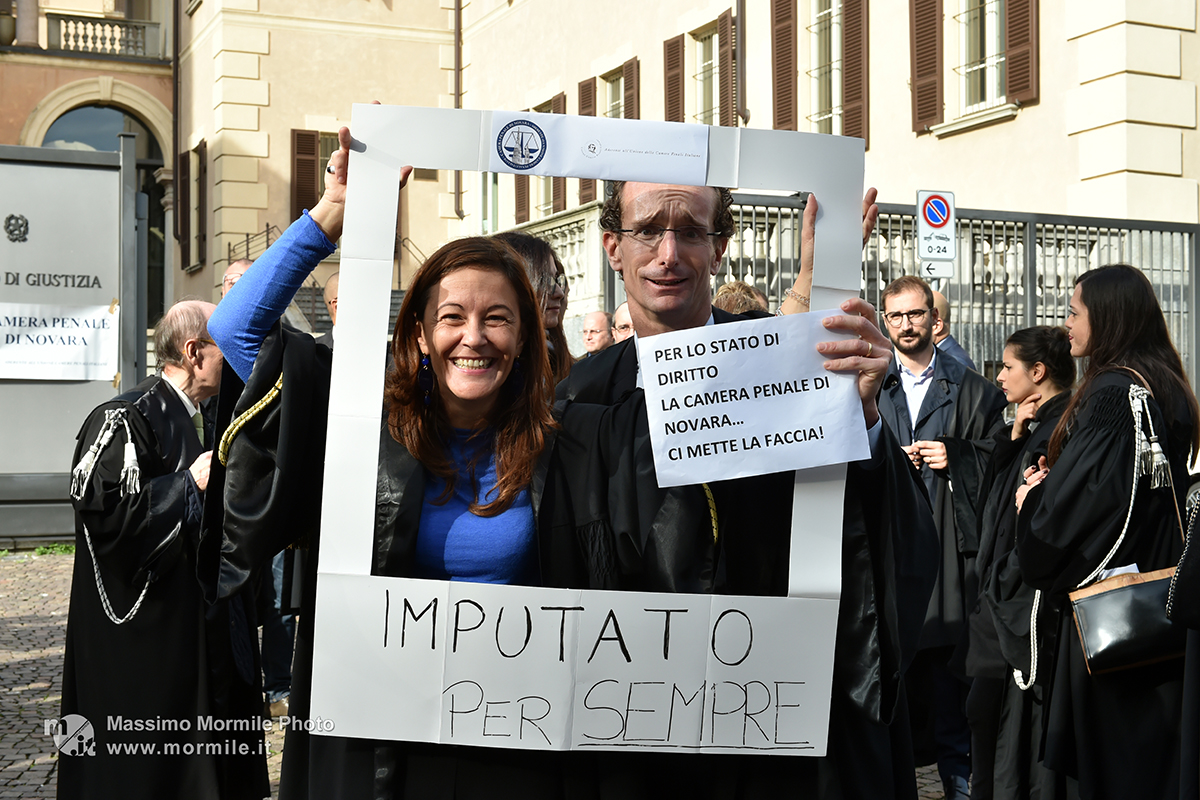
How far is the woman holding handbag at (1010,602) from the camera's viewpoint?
419cm

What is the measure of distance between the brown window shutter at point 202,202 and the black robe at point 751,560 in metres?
24.2

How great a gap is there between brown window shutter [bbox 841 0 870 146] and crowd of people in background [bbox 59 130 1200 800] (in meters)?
10.5

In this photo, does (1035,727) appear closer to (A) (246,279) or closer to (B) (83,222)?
(A) (246,279)

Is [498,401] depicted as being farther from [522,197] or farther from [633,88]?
[522,197]

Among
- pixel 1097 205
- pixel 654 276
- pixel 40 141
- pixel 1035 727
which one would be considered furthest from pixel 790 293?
pixel 40 141

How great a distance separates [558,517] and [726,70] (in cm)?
1478

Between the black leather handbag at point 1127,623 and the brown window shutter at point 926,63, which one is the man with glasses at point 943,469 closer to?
the black leather handbag at point 1127,623

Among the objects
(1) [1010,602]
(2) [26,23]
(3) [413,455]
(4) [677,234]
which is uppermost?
(2) [26,23]

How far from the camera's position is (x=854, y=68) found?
14.3 m

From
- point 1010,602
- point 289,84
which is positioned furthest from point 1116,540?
point 289,84

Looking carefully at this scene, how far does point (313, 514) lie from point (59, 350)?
9793 mm

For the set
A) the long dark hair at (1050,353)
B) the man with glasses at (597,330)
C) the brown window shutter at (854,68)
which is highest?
the brown window shutter at (854,68)

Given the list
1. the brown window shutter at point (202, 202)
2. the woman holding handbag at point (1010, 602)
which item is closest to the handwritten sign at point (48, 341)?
the woman holding handbag at point (1010, 602)

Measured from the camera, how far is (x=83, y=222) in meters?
11.5
